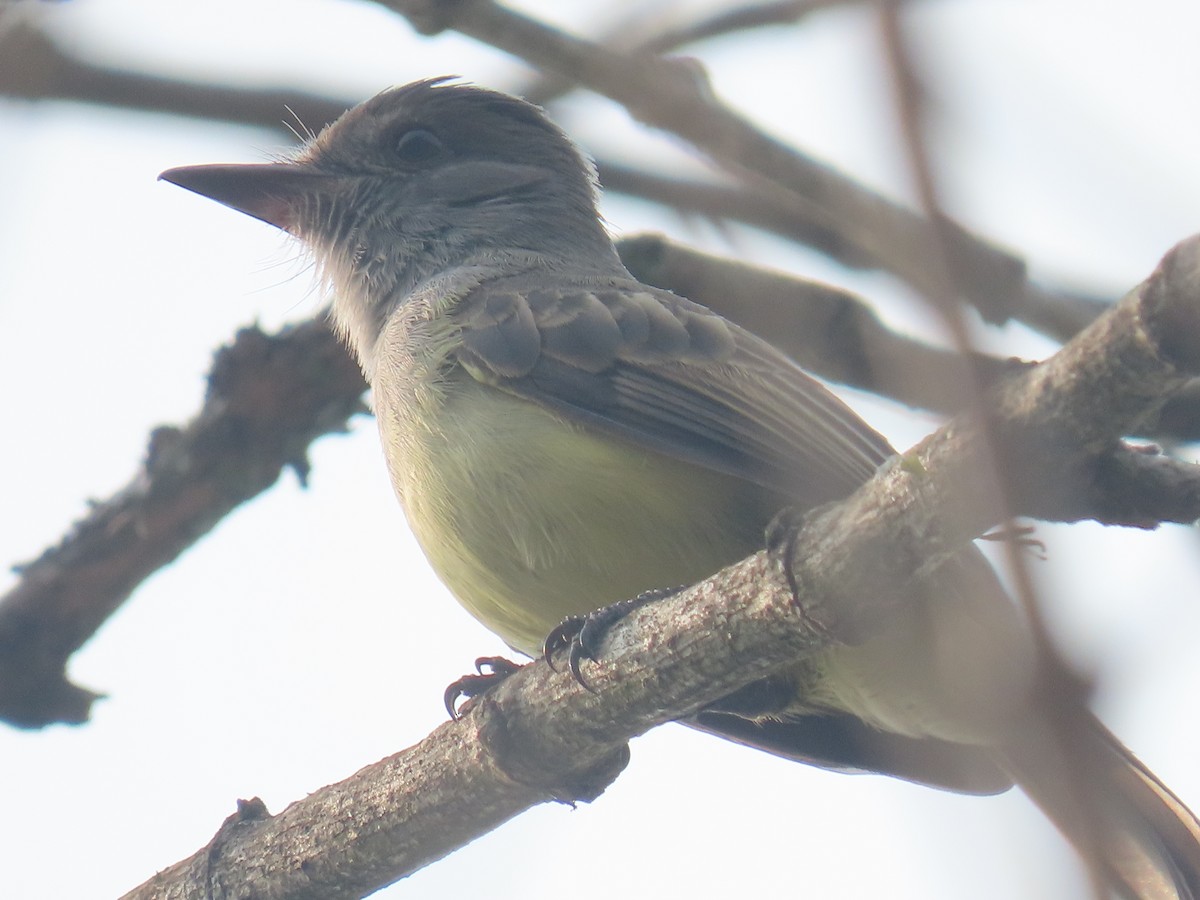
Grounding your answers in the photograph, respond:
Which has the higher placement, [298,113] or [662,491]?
[298,113]

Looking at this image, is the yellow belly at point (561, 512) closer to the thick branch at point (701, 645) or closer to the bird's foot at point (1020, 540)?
the thick branch at point (701, 645)

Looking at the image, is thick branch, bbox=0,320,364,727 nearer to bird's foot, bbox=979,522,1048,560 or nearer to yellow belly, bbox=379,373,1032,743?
yellow belly, bbox=379,373,1032,743

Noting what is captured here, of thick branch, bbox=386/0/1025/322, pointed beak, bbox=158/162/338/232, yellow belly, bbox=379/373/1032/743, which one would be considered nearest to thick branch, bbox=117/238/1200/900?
yellow belly, bbox=379/373/1032/743

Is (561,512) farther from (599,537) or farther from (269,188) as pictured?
(269,188)

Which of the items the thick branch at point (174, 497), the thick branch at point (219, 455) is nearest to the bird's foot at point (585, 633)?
the thick branch at point (219, 455)

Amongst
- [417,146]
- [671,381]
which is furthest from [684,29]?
[417,146]
